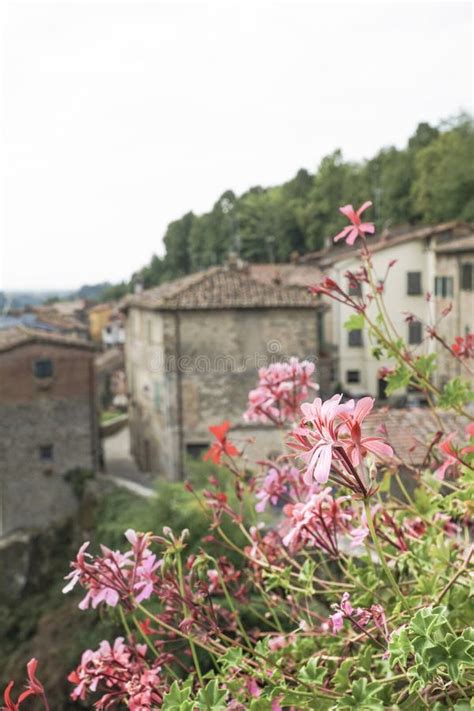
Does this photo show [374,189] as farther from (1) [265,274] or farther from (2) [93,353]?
(2) [93,353]

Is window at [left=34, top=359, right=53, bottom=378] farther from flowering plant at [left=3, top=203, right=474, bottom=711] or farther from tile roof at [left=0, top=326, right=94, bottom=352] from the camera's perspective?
flowering plant at [left=3, top=203, right=474, bottom=711]

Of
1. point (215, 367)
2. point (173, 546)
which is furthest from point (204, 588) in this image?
point (215, 367)

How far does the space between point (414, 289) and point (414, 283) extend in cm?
22

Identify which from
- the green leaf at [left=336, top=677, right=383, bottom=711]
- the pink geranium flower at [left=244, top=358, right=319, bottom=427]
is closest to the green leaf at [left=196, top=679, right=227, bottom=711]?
the green leaf at [left=336, top=677, right=383, bottom=711]

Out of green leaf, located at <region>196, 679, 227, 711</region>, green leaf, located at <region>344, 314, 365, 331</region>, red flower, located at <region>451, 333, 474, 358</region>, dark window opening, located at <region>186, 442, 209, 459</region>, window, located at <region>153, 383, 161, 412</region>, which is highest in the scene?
green leaf, located at <region>344, 314, 365, 331</region>

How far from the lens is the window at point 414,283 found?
1019 inches

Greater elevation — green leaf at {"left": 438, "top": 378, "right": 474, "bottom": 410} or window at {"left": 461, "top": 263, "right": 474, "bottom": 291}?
window at {"left": 461, "top": 263, "right": 474, "bottom": 291}

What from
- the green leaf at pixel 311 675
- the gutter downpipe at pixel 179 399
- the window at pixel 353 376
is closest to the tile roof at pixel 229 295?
the gutter downpipe at pixel 179 399

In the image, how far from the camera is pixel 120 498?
691 inches

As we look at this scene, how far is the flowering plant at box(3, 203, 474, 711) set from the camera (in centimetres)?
152

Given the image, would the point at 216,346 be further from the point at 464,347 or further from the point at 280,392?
the point at 464,347

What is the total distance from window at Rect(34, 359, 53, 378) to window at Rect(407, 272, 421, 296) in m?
13.4

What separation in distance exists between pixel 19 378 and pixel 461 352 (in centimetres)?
1755

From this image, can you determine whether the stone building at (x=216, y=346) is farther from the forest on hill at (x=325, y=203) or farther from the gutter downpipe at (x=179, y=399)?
the forest on hill at (x=325, y=203)
